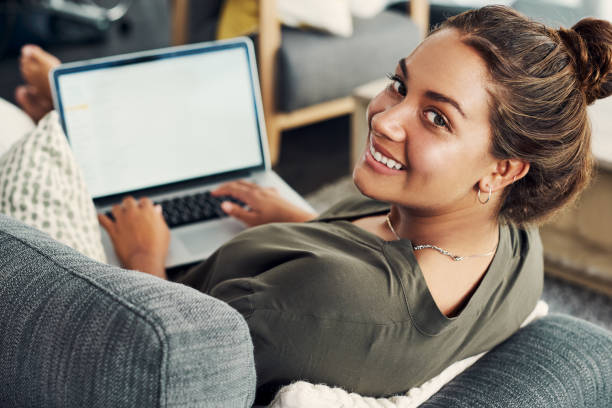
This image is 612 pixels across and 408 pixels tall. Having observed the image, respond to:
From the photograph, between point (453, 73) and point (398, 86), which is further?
point (398, 86)

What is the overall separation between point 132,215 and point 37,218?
0.35m

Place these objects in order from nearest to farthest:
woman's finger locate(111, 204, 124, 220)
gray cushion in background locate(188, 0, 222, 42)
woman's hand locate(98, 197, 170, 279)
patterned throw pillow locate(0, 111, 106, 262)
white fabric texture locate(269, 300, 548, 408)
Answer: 1. white fabric texture locate(269, 300, 548, 408)
2. patterned throw pillow locate(0, 111, 106, 262)
3. woman's hand locate(98, 197, 170, 279)
4. woman's finger locate(111, 204, 124, 220)
5. gray cushion in background locate(188, 0, 222, 42)

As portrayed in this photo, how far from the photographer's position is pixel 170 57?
1438mm

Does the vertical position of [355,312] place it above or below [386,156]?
below

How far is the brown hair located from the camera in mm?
804

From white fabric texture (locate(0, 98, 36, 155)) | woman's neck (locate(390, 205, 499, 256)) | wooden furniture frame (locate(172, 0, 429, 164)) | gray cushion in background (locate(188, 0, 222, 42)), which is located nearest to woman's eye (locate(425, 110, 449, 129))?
woman's neck (locate(390, 205, 499, 256))

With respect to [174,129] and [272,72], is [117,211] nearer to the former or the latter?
[174,129]

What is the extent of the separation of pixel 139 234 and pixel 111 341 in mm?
693

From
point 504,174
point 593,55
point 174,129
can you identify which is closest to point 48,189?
point 174,129

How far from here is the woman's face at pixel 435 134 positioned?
2.67 ft

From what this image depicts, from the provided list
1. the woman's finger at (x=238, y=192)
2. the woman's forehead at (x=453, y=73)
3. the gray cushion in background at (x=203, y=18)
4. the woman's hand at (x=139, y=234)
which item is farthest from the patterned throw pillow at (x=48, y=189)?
the gray cushion in background at (x=203, y=18)

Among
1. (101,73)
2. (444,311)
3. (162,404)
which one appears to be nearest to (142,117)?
(101,73)

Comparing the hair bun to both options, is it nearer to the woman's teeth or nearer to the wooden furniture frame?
the woman's teeth

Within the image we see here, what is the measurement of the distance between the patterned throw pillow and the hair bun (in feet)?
2.34
